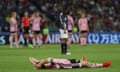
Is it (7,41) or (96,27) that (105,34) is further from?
(7,41)

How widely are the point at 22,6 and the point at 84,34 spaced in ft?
29.7

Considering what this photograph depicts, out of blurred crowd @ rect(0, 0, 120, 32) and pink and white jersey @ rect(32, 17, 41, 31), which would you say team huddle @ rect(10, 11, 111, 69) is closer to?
pink and white jersey @ rect(32, 17, 41, 31)

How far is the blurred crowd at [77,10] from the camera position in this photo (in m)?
40.3

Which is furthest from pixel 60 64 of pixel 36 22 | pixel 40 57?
pixel 36 22

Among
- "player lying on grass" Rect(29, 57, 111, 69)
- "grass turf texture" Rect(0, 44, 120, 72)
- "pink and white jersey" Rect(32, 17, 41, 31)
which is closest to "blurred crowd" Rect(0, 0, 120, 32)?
"pink and white jersey" Rect(32, 17, 41, 31)

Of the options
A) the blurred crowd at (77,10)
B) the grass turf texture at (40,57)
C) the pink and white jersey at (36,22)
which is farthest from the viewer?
the blurred crowd at (77,10)

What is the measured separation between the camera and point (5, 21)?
39469 mm

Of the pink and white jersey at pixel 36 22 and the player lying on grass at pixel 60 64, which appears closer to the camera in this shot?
the player lying on grass at pixel 60 64

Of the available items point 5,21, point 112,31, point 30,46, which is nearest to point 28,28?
point 30,46

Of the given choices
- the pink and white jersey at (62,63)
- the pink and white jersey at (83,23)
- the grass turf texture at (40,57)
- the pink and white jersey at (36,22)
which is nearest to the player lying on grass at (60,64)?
the pink and white jersey at (62,63)

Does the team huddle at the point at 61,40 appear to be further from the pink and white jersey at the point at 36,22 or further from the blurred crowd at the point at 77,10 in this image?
the blurred crowd at the point at 77,10

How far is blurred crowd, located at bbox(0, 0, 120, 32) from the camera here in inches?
1587

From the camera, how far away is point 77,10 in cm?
4219

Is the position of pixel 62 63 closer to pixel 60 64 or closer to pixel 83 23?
pixel 60 64
